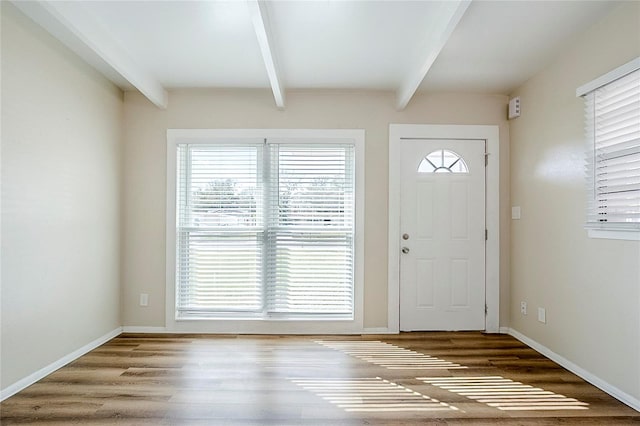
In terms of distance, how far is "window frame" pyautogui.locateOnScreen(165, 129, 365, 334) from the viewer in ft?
12.0

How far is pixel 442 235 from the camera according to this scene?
3723 mm

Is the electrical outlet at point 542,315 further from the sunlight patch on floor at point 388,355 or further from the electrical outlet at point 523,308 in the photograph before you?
the sunlight patch on floor at point 388,355

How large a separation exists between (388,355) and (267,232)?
5.35 feet

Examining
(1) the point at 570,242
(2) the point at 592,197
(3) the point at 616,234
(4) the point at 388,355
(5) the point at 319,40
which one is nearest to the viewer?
(3) the point at 616,234

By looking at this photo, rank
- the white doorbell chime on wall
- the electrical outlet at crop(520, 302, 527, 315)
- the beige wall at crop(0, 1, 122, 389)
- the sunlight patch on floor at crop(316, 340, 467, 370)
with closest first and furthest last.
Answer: the beige wall at crop(0, 1, 122, 389) < the sunlight patch on floor at crop(316, 340, 467, 370) < the electrical outlet at crop(520, 302, 527, 315) < the white doorbell chime on wall

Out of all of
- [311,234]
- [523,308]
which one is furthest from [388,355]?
[523,308]

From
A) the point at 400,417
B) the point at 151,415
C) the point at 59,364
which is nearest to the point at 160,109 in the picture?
the point at 59,364

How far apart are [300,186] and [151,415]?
7.46ft

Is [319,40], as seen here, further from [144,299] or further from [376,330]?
[144,299]

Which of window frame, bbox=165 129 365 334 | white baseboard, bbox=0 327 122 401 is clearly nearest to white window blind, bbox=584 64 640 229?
window frame, bbox=165 129 365 334

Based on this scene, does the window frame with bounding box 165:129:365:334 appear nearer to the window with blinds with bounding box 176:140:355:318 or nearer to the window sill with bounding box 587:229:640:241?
the window with blinds with bounding box 176:140:355:318

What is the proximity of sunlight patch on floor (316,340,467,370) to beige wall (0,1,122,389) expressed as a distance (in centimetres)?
213

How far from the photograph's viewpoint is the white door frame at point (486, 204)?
367 centimetres

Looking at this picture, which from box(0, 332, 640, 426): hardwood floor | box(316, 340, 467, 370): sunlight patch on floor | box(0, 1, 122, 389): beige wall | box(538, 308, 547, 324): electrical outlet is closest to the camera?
box(0, 332, 640, 426): hardwood floor
